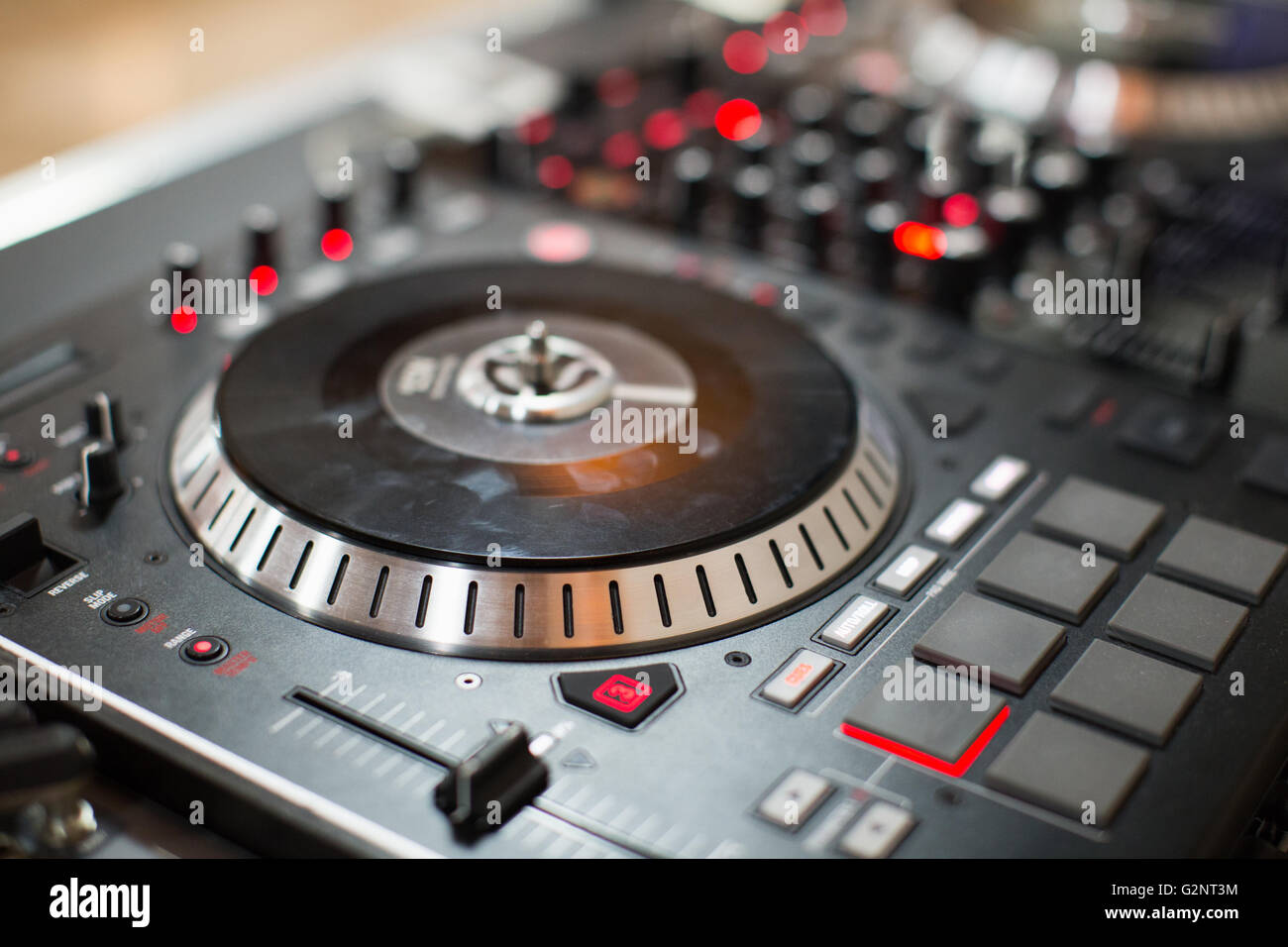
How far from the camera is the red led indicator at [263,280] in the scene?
1.58 m

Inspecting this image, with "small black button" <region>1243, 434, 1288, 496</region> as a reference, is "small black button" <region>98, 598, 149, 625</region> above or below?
below

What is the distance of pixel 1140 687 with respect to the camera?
1053 millimetres

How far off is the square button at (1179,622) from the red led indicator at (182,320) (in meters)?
1.05

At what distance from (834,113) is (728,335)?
74 centimetres

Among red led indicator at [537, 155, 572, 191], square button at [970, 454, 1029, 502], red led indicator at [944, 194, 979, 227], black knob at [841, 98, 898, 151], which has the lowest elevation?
square button at [970, 454, 1029, 502]

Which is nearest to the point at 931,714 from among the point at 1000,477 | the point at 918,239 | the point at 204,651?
the point at 1000,477

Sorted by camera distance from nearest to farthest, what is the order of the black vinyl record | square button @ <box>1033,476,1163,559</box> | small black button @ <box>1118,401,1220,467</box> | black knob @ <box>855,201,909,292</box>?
the black vinyl record, square button @ <box>1033,476,1163,559</box>, small black button @ <box>1118,401,1220,467</box>, black knob @ <box>855,201,909,292</box>

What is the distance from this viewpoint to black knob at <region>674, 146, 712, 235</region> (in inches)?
67.9

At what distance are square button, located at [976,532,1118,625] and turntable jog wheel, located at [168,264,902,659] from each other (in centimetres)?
12

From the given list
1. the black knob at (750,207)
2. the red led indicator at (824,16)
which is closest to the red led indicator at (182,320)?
the black knob at (750,207)

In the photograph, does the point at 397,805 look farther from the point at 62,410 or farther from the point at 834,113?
the point at 834,113

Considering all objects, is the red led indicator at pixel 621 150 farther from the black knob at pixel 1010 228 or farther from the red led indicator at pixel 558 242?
the black knob at pixel 1010 228

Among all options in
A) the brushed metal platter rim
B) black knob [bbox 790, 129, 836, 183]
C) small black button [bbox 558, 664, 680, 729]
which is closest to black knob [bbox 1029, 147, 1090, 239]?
black knob [bbox 790, 129, 836, 183]

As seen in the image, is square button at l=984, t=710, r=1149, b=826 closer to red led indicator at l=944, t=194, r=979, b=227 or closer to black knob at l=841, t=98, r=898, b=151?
red led indicator at l=944, t=194, r=979, b=227
